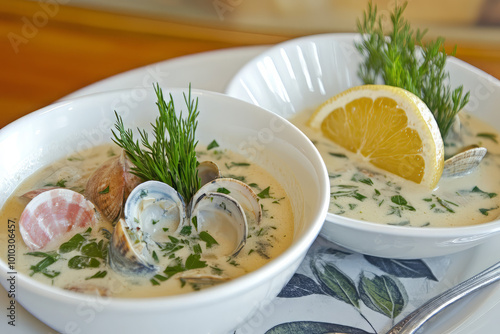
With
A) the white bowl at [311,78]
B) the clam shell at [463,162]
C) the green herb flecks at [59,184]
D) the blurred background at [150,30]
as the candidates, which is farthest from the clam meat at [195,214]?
the blurred background at [150,30]

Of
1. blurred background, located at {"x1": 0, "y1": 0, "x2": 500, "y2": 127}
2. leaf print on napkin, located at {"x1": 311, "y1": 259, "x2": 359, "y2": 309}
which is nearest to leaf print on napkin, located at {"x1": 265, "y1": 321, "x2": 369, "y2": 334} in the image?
leaf print on napkin, located at {"x1": 311, "y1": 259, "x2": 359, "y2": 309}

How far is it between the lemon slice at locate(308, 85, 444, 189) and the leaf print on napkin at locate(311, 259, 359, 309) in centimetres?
34

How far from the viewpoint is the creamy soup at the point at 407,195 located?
1.23 meters

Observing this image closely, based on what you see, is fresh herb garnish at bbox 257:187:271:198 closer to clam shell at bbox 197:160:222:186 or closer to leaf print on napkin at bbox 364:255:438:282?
clam shell at bbox 197:160:222:186

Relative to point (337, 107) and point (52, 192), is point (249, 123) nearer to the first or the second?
point (337, 107)

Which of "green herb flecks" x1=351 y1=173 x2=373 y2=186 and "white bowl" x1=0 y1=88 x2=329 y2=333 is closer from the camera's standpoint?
"white bowl" x1=0 y1=88 x2=329 y2=333

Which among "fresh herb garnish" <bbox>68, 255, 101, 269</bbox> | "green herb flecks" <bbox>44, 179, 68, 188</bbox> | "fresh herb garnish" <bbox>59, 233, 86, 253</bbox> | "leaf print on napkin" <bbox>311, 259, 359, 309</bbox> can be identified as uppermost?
"green herb flecks" <bbox>44, 179, 68, 188</bbox>

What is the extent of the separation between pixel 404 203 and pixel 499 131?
512mm

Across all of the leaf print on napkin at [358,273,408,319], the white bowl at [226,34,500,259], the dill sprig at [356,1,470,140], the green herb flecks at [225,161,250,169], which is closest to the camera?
the leaf print on napkin at [358,273,408,319]

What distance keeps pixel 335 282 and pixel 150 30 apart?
6.52ft

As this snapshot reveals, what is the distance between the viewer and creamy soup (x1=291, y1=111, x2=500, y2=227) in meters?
1.23

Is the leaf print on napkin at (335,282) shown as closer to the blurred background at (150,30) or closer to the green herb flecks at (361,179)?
the green herb flecks at (361,179)

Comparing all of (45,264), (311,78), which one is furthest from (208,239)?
(311,78)

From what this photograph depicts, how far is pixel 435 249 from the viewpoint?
3.72 ft
